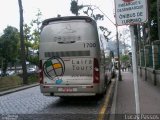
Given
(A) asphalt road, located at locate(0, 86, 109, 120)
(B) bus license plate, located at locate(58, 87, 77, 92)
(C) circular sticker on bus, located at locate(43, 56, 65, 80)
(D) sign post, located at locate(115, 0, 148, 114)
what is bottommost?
(A) asphalt road, located at locate(0, 86, 109, 120)

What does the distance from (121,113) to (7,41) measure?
204ft

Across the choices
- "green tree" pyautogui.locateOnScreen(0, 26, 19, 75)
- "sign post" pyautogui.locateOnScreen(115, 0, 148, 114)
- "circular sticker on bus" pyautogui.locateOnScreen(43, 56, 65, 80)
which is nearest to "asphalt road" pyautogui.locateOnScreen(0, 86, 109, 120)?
"circular sticker on bus" pyautogui.locateOnScreen(43, 56, 65, 80)

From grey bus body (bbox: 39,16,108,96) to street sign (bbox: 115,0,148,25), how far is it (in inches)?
269

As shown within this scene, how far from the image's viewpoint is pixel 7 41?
73.2 m

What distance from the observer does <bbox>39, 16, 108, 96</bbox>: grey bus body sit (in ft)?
50.7

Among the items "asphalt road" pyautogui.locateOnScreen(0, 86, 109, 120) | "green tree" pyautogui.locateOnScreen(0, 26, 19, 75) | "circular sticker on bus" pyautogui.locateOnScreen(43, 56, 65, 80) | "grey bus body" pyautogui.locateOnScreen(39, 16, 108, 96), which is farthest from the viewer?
"green tree" pyautogui.locateOnScreen(0, 26, 19, 75)

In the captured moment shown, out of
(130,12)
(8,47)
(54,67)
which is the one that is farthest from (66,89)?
(8,47)

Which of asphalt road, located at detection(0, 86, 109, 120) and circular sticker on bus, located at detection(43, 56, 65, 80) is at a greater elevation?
circular sticker on bus, located at detection(43, 56, 65, 80)

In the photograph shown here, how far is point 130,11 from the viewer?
853 cm

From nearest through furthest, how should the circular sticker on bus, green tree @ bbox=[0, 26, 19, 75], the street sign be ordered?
the street sign → the circular sticker on bus → green tree @ bbox=[0, 26, 19, 75]

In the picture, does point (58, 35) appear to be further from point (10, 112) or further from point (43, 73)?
point (10, 112)

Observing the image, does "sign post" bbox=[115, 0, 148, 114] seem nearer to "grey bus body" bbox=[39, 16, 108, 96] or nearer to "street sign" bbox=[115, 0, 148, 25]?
"street sign" bbox=[115, 0, 148, 25]

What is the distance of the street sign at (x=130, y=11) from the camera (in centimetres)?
847

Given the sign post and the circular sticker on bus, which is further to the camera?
the circular sticker on bus
